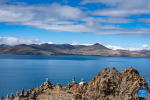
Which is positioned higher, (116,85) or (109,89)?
(116,85)

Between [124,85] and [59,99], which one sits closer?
[59,99]

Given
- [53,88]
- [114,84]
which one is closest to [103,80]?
[114,84]

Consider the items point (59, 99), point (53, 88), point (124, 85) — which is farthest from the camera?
point (53, 88)

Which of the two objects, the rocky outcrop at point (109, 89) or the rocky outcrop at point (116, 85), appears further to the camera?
the rocky outcrop at point (116, 85)

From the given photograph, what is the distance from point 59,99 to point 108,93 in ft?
22.0

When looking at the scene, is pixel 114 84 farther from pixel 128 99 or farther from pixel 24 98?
pixel 24 98

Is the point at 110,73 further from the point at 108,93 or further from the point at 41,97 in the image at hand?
the point at 41,97

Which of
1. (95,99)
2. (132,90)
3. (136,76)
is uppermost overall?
(136,76)

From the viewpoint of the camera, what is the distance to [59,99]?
21922 mm

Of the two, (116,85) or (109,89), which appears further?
(116,85)

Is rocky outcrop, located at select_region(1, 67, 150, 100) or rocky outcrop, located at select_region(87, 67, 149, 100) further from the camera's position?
rocky outcrop, located at select_region(87, 67, 149, 100)

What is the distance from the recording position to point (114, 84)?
23781 mm

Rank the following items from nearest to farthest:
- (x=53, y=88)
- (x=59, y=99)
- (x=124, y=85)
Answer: (x=59, y=99) < (x=124, y=85) < (x=53, y=88)

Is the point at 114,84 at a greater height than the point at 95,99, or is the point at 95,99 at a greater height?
the point at 114,84
